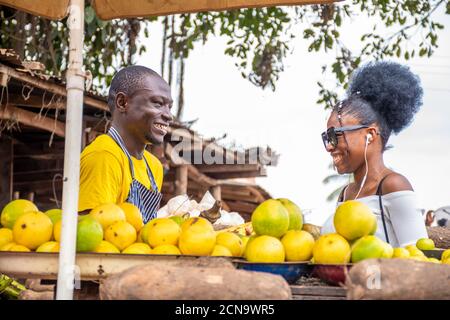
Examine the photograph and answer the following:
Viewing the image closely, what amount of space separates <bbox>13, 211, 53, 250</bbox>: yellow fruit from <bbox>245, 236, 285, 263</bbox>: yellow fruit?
2.39 ft

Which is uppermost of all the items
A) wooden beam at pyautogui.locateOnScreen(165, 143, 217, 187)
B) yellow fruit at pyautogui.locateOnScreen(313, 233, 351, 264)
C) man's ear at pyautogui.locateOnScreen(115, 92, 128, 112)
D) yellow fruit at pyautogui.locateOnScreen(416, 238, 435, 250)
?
wooden beam at pyautogui.locateOnScreen(165, 143, 217, 187)

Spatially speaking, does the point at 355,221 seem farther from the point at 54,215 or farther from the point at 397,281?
the point at 54,215

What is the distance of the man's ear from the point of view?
4.15 meters

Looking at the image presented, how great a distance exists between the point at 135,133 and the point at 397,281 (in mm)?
2443

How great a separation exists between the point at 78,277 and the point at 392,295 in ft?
3.30

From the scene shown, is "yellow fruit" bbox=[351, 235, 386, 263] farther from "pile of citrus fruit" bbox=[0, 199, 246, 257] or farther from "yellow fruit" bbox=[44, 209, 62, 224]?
"yellow fruit" bbox=[44, 209, 62, 224]

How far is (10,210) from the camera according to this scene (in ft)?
8.76

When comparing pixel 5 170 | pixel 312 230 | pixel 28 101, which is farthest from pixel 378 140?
pixel 5 170

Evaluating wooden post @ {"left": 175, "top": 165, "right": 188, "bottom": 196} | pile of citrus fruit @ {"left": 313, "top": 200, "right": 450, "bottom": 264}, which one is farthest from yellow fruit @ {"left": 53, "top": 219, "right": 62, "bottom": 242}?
wooden post @ {"left": 175, "top": 165, "right": 188, "bottom": 196}

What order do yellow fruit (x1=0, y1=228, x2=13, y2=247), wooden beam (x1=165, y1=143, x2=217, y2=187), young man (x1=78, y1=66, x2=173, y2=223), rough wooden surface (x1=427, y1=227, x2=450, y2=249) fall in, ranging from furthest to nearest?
wooden beam (x1=165, y1=143, x2=217, y2=187), rough wooden surface (x1=427, y1=227, x2=450, y2=249), young man (x1=78, y1=66, x2=173, y2=223), yellow fruit (x1=0, y1=228, x2=13, y2=247)

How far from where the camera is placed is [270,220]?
7.89 feet

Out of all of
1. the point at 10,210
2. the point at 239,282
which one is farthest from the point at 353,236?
the point at 10,210

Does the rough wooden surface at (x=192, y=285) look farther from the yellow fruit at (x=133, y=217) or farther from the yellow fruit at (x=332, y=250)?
the yellow fruit at (x=133, y=217)

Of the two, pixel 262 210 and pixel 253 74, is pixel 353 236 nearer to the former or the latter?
pixel 262 210
